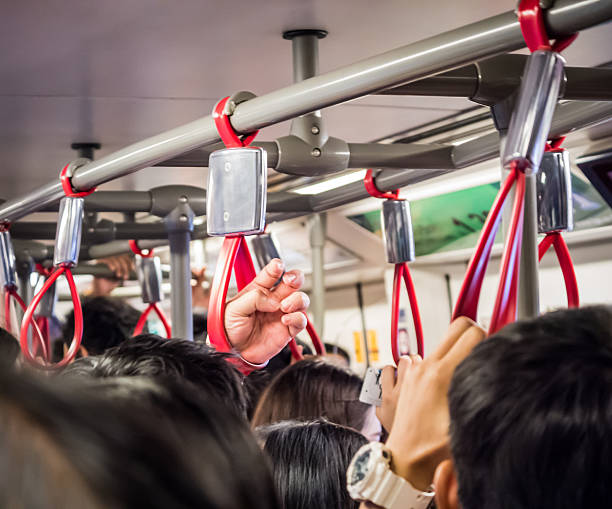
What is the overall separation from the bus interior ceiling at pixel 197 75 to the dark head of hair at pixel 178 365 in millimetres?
479

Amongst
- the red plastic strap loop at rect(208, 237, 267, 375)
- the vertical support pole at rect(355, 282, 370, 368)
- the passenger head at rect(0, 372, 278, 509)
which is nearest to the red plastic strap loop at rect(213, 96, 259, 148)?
the red plastic strap loop at rect(208, 237, 267, 375)

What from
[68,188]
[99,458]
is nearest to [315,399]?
[68,188]

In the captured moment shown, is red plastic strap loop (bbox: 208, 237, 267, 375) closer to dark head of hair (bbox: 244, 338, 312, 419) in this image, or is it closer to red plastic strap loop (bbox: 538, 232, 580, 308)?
red plastic strap loop (bbox: 538, 232, 580, 308)

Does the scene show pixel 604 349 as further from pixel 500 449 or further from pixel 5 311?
pixel 5 311

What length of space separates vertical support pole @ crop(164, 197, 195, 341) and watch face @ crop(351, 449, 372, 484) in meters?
1.56

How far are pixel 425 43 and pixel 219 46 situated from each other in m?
0.84

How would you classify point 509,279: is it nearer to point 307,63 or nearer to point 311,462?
point 311,462

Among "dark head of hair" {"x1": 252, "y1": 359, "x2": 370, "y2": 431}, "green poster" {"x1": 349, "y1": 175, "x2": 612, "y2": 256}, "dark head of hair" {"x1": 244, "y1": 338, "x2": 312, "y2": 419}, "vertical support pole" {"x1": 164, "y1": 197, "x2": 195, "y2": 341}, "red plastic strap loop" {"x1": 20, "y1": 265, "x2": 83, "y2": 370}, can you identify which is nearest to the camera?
"red plastic strap loop" {"x1": 20, "y1": 265, "x2": 83, "y2": 370}

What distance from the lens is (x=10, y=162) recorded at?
9.16 feet

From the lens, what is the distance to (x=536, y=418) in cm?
72

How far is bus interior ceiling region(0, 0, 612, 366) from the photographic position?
1.58 m

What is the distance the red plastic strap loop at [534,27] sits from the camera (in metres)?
0.88

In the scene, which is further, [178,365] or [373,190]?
[373,190]

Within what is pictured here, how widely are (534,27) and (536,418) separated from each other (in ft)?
1.34
